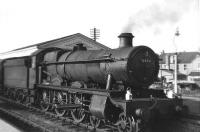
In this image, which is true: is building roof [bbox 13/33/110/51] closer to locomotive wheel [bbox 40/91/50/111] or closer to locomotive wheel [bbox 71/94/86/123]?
locomotive wheel [bbox 40/91/50/111]

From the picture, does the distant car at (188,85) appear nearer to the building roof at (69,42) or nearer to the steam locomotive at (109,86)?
the building roof at (69,42)

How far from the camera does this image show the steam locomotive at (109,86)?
8031mm

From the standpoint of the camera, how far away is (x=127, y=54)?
8.59 metres

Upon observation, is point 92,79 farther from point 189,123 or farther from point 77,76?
point 189,123

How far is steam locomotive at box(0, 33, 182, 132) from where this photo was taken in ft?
26.3

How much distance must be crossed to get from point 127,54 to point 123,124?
2.29m

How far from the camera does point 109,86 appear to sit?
8812mm

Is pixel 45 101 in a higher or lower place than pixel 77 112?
higher

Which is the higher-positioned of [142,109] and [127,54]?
[127,54]

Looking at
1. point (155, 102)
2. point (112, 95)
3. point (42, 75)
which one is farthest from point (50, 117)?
point (155, 102)

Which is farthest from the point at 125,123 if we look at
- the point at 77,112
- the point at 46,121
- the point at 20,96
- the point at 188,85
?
the point at 188,85

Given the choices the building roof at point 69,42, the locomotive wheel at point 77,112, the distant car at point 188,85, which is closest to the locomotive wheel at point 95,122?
the locomotive wheel at point 77,112

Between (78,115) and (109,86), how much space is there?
112 inches

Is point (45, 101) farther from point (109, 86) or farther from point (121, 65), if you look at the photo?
point (121, 65)
